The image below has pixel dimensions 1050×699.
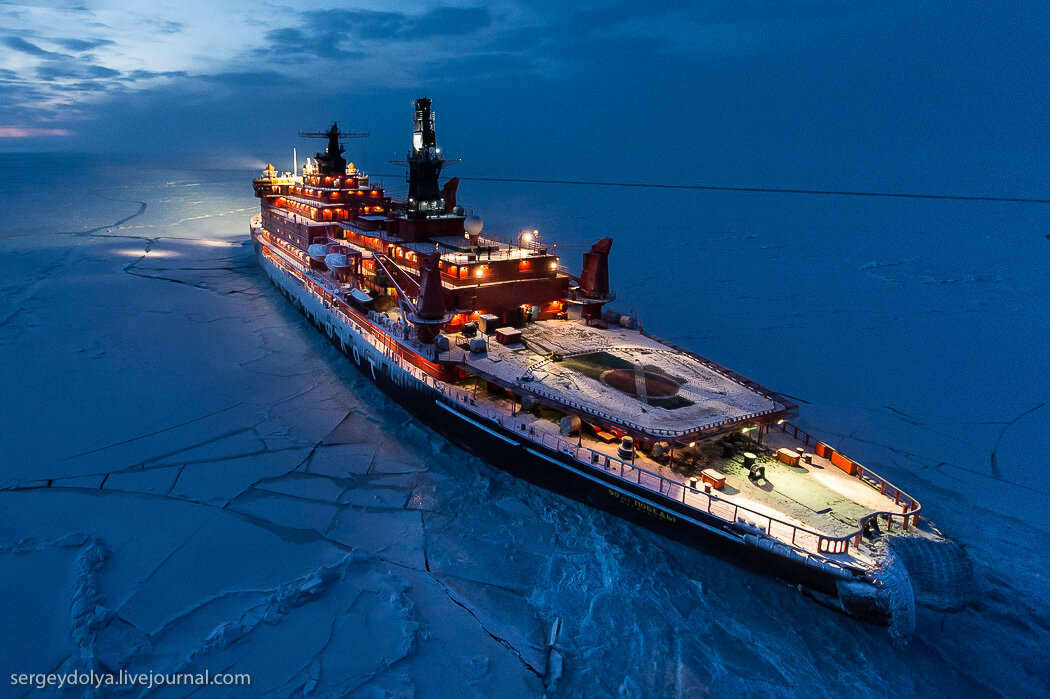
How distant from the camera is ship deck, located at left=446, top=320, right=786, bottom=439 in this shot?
1922cm

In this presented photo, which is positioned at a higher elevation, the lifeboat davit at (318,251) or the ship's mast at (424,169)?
the ship's mast at (424,169)

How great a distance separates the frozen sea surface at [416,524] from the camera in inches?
529

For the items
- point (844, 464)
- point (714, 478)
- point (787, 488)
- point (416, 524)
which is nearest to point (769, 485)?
point (787, 488)

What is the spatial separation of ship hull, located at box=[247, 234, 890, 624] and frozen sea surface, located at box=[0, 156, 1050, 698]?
22.8 inches

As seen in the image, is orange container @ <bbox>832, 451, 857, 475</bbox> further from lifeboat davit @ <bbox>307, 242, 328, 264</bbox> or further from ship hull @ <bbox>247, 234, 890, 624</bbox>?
lifeboat davit @ <bbox>307, 242, 328, 264</bbox>

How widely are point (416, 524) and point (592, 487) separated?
18.5 feet

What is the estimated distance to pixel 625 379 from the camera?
22.1 m

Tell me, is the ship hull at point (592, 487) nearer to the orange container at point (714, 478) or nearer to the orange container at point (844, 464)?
the orange container at point (714, 478)

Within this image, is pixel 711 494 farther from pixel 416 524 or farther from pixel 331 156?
pixel 331 156

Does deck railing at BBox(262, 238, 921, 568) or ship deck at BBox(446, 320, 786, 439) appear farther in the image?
ship deck at BBox(446, 320, 786, 439)

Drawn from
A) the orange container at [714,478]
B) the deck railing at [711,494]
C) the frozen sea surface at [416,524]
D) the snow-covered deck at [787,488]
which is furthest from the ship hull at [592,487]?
the orange container at [714,478]

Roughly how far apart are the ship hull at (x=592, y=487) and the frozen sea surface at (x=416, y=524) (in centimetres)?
58

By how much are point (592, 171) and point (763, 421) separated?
168m

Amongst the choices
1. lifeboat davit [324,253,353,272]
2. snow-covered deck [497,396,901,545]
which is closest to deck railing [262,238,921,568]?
snow-covered deck [497,396,901,545]
